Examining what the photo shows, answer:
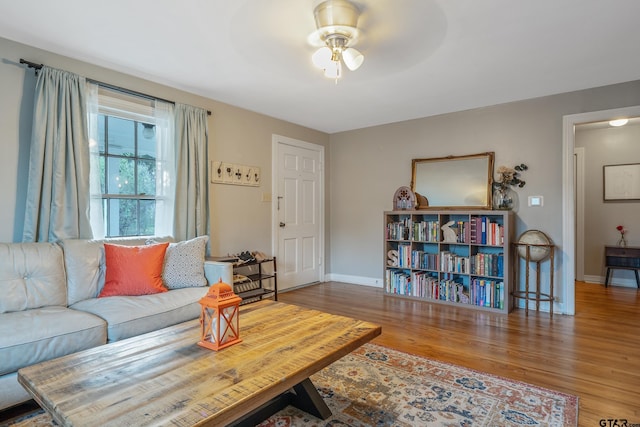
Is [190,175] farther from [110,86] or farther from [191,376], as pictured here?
[191,376]

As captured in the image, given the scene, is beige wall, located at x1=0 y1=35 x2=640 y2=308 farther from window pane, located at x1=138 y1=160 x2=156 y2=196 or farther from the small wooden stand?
window pane, located at x1=138 y1=160 x2=156 y2=196

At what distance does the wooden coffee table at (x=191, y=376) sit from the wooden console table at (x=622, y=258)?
5.06 metres

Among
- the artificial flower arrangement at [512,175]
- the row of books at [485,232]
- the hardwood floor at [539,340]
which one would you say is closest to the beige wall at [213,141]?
the hardwood floor at [539,340]

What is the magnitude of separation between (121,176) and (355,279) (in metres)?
3.46

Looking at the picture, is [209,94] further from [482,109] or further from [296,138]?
[482,109]

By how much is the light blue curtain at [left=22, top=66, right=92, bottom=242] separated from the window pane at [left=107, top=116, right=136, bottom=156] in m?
0.33

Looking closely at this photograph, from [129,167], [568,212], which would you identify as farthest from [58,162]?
[568,212]

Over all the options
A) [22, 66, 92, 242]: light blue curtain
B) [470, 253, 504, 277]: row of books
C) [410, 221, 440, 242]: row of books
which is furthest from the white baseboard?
[22, 66, 92, 242]: light blue curtain

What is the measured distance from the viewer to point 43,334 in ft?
6.10

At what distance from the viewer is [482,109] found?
13.7ft

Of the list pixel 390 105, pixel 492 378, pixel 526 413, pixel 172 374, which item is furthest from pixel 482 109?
pixel 172 374

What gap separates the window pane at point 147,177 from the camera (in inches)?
131

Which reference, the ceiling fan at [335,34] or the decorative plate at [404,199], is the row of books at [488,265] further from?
the ceiling fan at [335,34]

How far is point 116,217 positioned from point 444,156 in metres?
3.81
